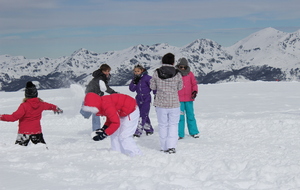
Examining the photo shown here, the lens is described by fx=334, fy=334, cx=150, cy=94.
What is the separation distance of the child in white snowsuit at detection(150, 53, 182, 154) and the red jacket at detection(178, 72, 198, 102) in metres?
1.57

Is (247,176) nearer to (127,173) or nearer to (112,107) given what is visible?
(127,173)

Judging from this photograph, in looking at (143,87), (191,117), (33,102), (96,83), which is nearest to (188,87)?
(191,117)

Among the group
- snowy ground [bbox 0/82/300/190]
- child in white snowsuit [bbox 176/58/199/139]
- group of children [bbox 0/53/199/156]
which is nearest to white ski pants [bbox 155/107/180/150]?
group of children [bbox 0/53/199/156]

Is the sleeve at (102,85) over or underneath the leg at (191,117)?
over

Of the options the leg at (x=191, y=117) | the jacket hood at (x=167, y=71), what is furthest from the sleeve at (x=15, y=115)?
the leg at (x=191, y=117)

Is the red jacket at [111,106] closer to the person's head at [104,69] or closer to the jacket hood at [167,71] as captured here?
the jacket hood at [167,71]

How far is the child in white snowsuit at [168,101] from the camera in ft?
22.1

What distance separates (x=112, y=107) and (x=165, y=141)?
5.60 ft

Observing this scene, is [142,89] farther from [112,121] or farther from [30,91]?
[112,121]

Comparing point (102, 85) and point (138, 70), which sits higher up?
point (138, 70)

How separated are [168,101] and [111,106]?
152 cm

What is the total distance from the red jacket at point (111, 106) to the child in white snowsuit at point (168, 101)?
0.91 metres

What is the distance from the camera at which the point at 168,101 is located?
6734 mm

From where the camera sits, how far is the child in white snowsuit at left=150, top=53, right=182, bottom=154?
6.73 metres
